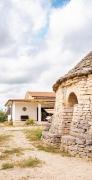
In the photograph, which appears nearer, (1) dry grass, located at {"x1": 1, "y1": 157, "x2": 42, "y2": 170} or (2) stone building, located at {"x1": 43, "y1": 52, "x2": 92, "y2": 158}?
(1) dry grass, located at {"x1": 1, "y1": 157, "x2": 42, "y2": 170}

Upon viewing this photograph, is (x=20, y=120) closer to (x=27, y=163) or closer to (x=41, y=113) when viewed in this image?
(x=41, y=113)

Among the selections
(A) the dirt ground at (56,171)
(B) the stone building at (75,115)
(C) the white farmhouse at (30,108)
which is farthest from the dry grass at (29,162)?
(C) the white farmhouse at (30,108)

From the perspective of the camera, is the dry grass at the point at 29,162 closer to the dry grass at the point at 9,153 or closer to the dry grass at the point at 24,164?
the dry grass at the point at 24,164

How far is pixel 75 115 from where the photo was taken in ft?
43.1

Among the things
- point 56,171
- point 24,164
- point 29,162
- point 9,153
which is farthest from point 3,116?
point 56,171

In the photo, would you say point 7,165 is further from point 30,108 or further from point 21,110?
point 30,108

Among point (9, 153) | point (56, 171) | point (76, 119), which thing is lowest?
point (56, 171)

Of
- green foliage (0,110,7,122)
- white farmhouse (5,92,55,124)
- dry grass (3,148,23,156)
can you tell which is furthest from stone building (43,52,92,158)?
green foliage (0,110,7,122)

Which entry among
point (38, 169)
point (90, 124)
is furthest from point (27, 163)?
point (90, 124)

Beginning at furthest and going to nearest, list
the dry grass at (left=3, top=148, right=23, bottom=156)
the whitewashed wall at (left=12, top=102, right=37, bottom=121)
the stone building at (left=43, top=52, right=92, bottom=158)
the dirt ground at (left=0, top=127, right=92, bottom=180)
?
the whitewashed wall at (left=12, top=102, right=37, bottom=121), the dry grass at (left=3, top=148, right=23, bottom=156), the stone building at (left=43, top=52, right=92, bottom=158), the dirt ground at (left=0, top=127, right=92, bottom=180)

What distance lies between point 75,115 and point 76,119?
31 centimetres

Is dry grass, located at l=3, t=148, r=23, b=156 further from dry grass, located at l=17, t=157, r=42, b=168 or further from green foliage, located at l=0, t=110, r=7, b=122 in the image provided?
green foliage, located at l=0, t=110, r=7, b=122

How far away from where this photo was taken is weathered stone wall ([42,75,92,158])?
Answer: 37.7ft

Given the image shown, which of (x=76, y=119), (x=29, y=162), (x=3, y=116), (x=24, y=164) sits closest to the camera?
(x=24, y=164)
